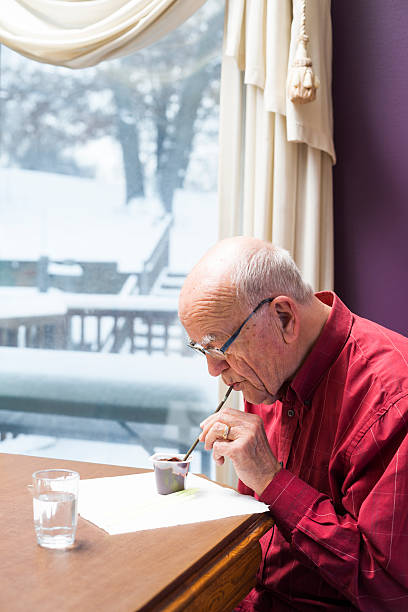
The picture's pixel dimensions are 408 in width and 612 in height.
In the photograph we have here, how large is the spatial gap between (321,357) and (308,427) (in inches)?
5.7

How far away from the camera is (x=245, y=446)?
1.27 metres

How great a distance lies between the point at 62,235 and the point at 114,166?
377 millimetres

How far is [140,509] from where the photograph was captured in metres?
1.20

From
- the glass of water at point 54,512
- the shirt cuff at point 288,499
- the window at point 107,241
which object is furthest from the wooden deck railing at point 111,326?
the glass of water at point 54,512

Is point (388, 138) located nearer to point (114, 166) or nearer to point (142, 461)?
point (114, 166)

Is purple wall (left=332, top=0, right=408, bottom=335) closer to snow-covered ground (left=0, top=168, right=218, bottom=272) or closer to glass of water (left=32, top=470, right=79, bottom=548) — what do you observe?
snow-covered ground (left=0, top=168, right=218, bottom=272)

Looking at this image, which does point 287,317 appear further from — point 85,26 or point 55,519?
point 85,26

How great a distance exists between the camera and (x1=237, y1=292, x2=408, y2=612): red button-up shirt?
1132mm

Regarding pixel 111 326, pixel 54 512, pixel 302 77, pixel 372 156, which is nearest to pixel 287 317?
pixel 54 512

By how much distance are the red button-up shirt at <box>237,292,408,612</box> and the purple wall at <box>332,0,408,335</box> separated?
2.99ft

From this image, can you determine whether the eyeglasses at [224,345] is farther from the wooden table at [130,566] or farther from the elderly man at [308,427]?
the wooden table at [130,566]

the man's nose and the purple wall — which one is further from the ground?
the purple wall

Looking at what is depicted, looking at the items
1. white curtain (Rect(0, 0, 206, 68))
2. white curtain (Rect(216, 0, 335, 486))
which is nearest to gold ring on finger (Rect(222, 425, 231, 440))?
white curtain (Rect(216, 0, 335, 486))

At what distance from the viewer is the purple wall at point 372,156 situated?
2.27m
